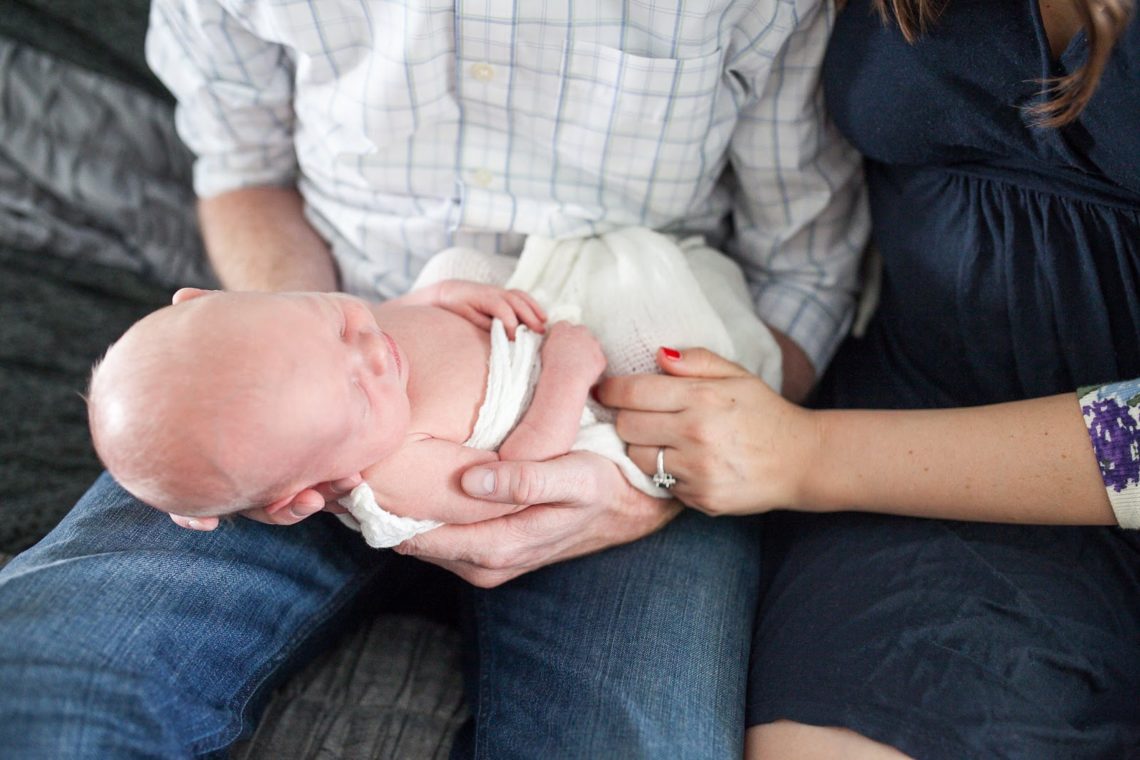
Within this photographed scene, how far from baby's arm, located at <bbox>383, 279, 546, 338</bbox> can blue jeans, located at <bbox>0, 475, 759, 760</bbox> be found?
295mm

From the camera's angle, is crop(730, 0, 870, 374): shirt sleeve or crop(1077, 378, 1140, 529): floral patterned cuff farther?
crop(730, 0, 870, 374): shirt sleeve

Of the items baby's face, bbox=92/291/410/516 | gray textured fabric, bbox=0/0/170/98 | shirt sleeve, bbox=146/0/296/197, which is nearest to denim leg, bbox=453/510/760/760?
baby's face, bbox=92/291/410/516

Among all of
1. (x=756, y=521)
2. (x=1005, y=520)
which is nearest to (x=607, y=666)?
(x=756, y=521)

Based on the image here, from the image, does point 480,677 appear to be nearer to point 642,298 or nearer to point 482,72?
point 642,298

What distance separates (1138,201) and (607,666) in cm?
75

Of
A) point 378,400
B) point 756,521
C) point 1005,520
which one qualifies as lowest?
point 756,521

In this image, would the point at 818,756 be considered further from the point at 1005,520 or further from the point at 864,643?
the point at 1005,520

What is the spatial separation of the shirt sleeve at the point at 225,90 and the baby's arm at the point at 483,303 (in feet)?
1.30

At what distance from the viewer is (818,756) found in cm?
95

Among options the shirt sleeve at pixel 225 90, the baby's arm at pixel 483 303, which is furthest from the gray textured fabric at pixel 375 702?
the shirt sleeve at pixel 225 90

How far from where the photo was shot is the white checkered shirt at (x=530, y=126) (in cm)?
109

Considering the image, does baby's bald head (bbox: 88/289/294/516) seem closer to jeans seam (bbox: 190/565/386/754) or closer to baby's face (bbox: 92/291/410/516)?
baby's face (bbox: 92/291/410/516)

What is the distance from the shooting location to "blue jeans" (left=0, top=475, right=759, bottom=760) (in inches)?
33.7

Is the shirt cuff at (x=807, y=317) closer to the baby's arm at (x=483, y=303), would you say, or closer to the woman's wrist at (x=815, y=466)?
the woman's wrist at (x=815, y=466)
